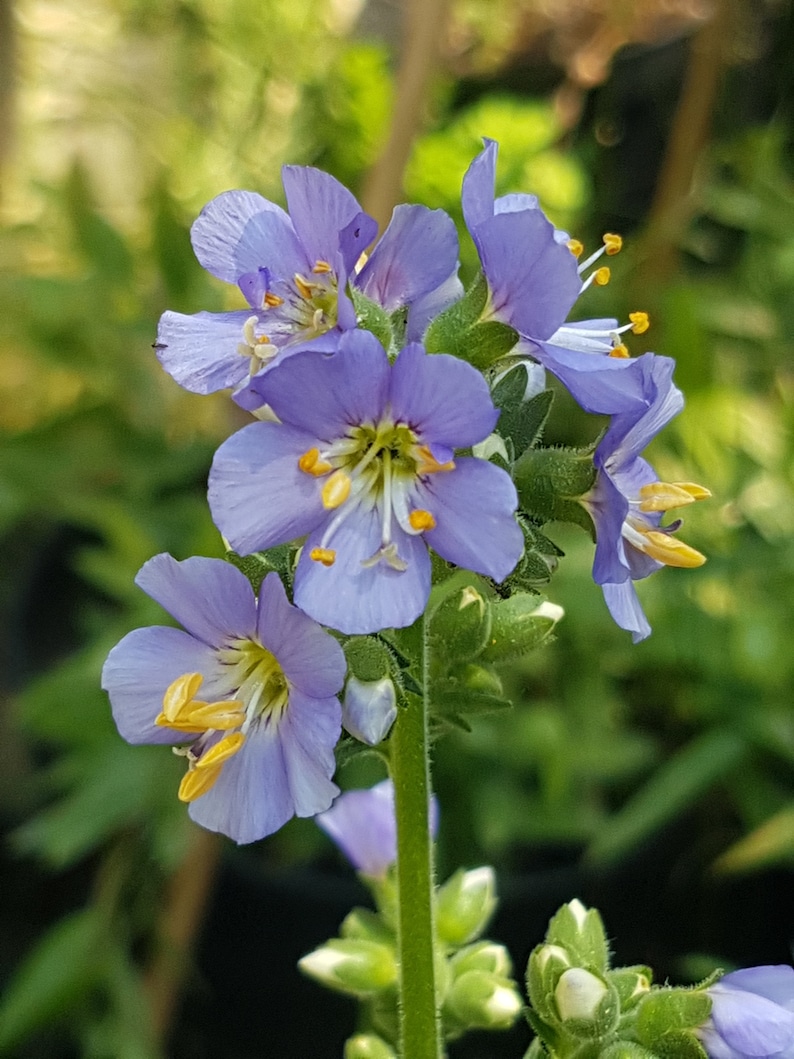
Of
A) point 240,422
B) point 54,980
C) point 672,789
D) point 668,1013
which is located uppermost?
point 668,1013

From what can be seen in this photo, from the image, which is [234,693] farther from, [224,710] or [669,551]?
[669,551]

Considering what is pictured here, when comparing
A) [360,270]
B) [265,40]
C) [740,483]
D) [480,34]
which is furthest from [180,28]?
[360,270]

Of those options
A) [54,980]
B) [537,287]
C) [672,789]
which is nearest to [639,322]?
[537,287]

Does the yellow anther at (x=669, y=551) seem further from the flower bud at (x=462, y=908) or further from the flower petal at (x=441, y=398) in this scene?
the flower bud at (x=462, y=908)

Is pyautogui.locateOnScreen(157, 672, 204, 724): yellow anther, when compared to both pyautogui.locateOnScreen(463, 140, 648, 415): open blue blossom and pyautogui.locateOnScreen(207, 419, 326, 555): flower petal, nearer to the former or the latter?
pyautogui.locateOnScreen(207, 419, 326, 555): flower petal

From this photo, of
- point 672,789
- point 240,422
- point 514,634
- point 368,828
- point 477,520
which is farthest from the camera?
point 240,422

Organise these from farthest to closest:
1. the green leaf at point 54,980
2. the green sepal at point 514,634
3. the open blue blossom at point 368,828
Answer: the green leaf at point 54,980 < the open blue blossom at point 368,828 < the green sepal at point 514,634

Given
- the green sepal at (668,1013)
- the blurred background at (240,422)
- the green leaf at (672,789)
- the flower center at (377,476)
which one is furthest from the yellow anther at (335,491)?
the green leaf at (672,789)

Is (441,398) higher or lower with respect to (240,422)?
higher
